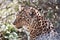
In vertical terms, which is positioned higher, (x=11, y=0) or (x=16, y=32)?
(x=11, y=0)

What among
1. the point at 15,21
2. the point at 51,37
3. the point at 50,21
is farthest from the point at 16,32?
the point at 50,21

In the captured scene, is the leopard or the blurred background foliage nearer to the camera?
the leopard

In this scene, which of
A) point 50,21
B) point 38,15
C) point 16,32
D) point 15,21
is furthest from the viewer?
point 50,21

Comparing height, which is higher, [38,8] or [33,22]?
[38,8]

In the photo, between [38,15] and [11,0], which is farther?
[11,0]

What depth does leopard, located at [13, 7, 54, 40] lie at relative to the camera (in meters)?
3.13

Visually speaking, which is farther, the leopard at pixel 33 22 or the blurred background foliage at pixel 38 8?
the blurred background foliage at pixel 38 8

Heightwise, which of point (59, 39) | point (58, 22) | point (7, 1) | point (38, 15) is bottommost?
point (59, 39)

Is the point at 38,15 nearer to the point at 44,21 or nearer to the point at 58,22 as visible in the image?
the point at 44,21

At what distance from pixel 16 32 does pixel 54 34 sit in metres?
1.01

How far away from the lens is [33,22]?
324 cm

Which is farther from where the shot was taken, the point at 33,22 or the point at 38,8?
the point at 38,8

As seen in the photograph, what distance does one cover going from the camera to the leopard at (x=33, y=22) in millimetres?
3133

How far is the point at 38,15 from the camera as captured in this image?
10.9 feet
